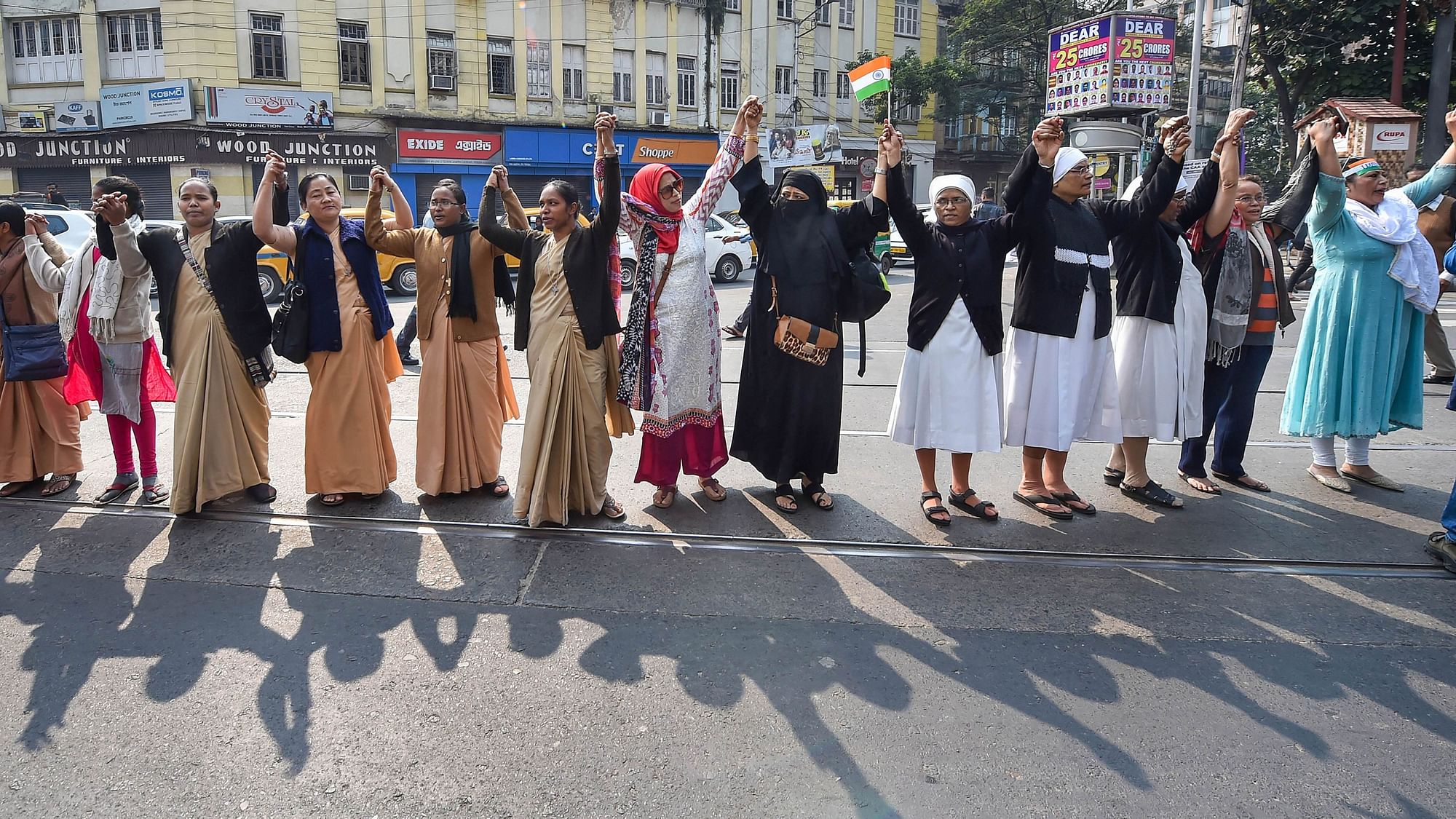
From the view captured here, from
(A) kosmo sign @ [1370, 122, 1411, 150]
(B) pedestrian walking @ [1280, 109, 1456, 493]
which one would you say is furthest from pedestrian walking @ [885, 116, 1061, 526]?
(A) kosmo sign @ [1370, 122, 1411, 150]

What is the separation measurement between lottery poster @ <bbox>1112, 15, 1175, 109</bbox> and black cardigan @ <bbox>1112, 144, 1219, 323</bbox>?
18161 mm

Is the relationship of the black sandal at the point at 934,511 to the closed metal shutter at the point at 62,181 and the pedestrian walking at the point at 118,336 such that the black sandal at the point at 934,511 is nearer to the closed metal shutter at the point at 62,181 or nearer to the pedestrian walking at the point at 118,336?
the pedestrian walking at the point at 118,336

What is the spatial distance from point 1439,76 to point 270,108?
85.4ft

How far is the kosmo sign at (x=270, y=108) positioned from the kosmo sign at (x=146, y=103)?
58cm

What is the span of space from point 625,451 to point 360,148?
25296 mm

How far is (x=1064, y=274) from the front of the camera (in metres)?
5.04

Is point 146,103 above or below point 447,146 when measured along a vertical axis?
above

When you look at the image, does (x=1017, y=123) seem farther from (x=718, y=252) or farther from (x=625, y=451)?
(x=625, y=451)

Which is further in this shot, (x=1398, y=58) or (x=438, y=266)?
(x=1398, y=58)

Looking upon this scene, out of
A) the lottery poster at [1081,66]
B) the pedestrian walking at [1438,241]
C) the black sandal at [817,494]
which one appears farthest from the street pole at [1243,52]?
the black sandal at [817,494]

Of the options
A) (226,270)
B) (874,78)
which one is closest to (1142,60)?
(874,78)

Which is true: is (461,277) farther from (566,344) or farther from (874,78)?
(874,78)

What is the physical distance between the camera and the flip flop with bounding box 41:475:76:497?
562cm

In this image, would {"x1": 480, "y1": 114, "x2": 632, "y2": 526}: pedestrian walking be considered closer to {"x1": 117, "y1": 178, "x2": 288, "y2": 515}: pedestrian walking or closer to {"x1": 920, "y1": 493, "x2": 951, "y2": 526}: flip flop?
{"x1": 117, "y1": 178, "x2": 288, "y2": 515}: pedestrian walking
